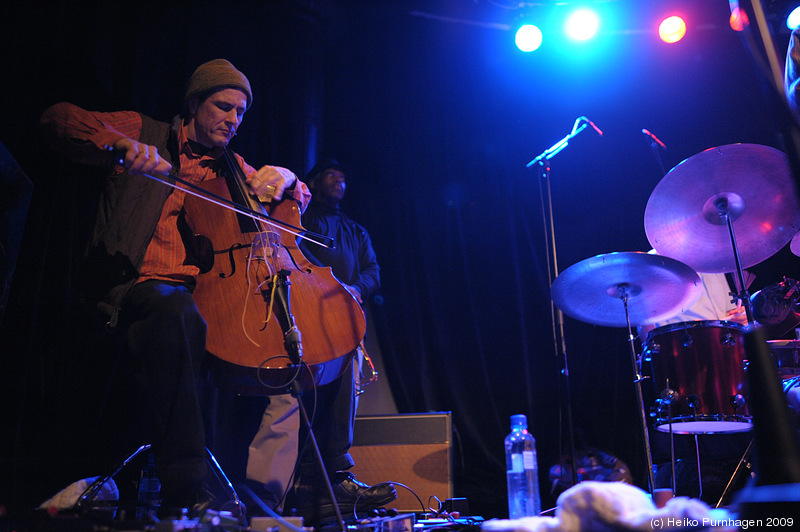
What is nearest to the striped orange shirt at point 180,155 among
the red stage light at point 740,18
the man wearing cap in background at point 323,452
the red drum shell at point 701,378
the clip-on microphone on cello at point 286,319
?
the clip-on microphone on cello at point 286,319

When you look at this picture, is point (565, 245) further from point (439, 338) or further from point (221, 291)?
point (221, 291)

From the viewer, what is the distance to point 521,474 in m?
3.22

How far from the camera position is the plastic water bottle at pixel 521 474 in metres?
2.80

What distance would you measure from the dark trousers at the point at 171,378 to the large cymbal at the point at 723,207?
2.33 m

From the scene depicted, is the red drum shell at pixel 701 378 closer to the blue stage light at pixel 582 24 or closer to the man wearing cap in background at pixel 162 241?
the man wearing cap in background at pixel 162 241

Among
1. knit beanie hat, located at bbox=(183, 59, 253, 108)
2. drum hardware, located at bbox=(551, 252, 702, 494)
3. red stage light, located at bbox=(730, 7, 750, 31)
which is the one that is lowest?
drum hardware, located at bbox=(551, 252, 702, 494)

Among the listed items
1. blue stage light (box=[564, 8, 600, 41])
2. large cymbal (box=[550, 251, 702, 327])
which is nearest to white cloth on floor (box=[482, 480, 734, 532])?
large cymbal (box=[550, 251, 702, 327])

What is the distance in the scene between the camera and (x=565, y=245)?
445 centimetres

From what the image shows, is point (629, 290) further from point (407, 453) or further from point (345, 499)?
point (345, 499)

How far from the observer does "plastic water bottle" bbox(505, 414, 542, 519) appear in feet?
9.19

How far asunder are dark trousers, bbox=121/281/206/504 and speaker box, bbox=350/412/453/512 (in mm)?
1686

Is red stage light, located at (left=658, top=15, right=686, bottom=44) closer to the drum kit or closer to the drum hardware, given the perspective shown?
the drum kit

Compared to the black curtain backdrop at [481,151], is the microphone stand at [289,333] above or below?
below

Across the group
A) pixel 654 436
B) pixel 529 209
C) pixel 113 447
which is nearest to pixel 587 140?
pixel 529 209
